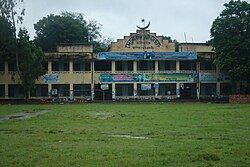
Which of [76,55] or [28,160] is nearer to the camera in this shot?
[28,160]

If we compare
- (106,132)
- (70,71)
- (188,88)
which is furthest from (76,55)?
(106,132)

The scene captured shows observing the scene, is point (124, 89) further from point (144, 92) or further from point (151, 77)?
point (151, 77)

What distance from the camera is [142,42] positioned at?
48.8 metres

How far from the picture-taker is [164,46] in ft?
161

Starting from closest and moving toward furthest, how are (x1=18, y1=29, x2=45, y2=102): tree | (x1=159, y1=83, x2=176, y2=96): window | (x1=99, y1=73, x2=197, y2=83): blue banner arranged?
(x1=18, y1=29, x2=45, y2=102): tree
(x1=99, y1=73, x2=197, y2=83): blue banner
(x1=159, y1=83, x2=176, y2=96): window

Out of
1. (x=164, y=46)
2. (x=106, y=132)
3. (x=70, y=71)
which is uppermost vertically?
(x=164, y=46)

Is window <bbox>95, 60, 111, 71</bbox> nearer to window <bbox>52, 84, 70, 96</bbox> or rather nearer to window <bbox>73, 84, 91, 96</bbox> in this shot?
window <bbox>73, 84, 91, 96</bbox>

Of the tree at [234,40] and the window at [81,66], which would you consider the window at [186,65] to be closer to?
the tree at [234,40]

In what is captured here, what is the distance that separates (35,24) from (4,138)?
55.7m

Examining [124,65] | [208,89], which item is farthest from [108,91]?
[208,89]

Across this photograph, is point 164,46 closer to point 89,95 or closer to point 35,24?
point 89,95

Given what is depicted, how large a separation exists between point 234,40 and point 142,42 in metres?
12.6

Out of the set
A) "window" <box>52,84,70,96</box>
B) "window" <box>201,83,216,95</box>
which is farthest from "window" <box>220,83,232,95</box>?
"window" <box>52,84,70,96</box>

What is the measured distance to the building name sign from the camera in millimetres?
48750
